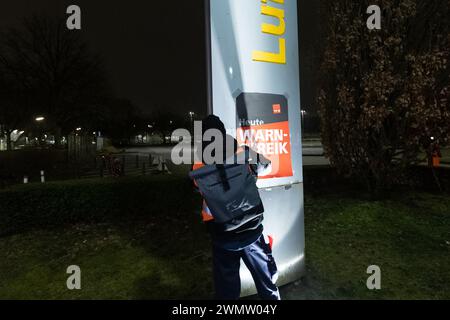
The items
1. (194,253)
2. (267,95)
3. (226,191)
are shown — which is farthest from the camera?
(194,253)

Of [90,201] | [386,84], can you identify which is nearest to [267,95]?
[386,84]

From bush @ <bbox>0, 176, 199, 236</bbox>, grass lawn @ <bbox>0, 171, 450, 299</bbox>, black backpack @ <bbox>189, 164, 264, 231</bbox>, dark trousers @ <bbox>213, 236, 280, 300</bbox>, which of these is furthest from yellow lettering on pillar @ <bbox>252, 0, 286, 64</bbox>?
bush @ <bbox>0, 176, 199, 236</bbox>

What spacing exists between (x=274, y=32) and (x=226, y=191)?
222 cm

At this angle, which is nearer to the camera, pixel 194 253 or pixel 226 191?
pixel 226 191

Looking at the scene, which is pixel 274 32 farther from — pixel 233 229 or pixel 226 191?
pixel 233 229

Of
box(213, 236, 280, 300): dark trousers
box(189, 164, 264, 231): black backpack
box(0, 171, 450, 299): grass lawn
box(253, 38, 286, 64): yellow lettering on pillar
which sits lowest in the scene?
box(0, 171, 450, 299): grass lawn

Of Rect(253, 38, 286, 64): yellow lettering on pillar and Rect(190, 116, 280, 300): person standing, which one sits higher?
Rect(253, 38, 286, 64): yellow lettering on pillar

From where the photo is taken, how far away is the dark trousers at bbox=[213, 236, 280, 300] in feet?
11.2

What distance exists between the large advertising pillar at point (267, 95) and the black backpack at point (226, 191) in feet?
3.05

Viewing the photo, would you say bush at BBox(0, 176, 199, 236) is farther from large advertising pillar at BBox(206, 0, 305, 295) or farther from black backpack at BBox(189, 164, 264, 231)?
black backpack at BBox(189, 164, 264, 231)

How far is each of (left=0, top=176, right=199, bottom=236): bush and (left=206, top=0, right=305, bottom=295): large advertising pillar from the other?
3.94 metres

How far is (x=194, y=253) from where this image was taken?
19.1 ft

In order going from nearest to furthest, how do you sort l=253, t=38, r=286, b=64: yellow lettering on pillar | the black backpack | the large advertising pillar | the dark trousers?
the black backpack → the dark trousers → the large advertising pillar → l=253, t=38, r=286, b=64: yellow lettering on pillar

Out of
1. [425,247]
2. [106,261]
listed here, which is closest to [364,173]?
[425,247]
